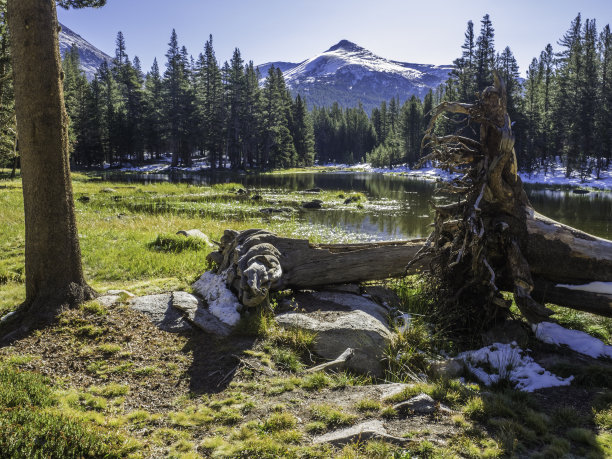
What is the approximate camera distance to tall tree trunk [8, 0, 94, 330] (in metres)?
5.87

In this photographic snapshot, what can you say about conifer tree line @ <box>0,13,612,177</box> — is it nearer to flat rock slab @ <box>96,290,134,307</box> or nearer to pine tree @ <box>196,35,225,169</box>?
pine tree @ <box>196,35,225,169</box>

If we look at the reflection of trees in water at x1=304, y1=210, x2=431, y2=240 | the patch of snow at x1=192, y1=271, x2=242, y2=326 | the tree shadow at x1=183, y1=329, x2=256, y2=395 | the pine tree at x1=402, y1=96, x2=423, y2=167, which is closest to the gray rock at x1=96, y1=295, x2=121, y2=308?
the patch of snow at x1=192, y1=271, x2=242, y2=326

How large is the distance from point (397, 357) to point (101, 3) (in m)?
9.67

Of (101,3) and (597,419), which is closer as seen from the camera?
(597,419)

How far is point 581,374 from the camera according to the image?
5.41 metres

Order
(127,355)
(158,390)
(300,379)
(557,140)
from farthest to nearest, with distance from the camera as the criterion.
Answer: (557,140) < (127,355) < (300,379) < (158,390)

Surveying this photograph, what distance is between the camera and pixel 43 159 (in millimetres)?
6016

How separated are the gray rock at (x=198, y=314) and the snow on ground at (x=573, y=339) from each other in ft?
18.7

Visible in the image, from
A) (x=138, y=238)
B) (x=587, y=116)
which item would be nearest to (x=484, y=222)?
(x=138, y=238)

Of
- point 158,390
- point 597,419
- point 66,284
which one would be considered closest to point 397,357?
point 597,419

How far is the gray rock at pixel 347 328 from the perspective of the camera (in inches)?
228

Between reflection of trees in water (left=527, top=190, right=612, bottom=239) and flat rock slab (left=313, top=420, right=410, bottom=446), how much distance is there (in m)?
18.7

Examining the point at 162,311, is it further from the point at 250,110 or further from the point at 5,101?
the point at 250,110

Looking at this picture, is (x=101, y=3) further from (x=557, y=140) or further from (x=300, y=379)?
(x=557, y=140)
